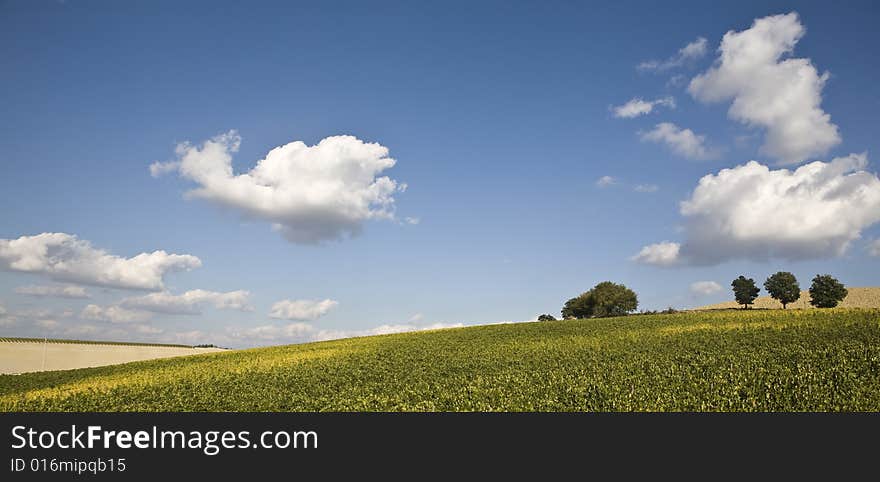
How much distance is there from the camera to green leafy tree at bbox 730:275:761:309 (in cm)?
9919

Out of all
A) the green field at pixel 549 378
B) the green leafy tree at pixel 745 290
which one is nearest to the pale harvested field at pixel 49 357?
the green field at pixel 549 378

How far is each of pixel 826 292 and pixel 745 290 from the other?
1241 centimetres

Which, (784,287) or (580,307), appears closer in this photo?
(784,287)

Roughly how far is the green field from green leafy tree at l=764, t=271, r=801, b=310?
65570 mm

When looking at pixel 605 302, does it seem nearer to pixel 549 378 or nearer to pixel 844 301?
pixel 844 301

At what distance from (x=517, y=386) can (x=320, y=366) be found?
50.1 ft

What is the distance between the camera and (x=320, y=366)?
3162 cm

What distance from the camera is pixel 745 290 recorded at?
99.3 meters

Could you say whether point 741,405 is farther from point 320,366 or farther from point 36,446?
point 320,366

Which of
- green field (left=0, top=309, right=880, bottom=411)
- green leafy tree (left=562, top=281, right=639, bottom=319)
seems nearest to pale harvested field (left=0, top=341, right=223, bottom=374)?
green field (left=0, top=309, right=880, bottom=411)

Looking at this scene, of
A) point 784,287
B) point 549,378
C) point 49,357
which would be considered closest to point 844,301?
point 784,287

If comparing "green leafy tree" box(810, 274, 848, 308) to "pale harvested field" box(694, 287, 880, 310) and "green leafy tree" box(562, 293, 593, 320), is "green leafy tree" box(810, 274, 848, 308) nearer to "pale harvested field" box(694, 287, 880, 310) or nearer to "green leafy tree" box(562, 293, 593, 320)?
"pale harvested field" box(694, 287, 880, 310)

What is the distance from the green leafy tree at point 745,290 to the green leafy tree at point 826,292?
9050mm

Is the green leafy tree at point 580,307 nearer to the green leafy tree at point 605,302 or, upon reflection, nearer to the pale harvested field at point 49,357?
the green leafy tree at point 605,302
